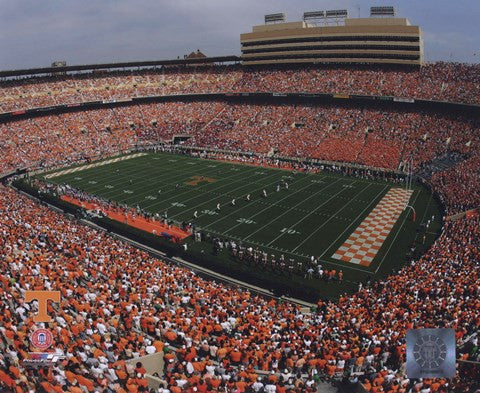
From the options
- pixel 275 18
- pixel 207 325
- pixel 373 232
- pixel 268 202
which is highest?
pixel 275 18

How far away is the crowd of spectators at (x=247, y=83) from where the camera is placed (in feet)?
183

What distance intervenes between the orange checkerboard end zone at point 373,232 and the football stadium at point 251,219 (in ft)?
0.65

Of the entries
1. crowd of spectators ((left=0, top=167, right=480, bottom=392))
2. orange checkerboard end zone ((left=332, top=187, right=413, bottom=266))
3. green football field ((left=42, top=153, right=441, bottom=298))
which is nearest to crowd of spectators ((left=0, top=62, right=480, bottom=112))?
green football field ((left=42, top=153, right=441, bottom=298))

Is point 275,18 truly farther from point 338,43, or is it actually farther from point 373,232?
point 373,232

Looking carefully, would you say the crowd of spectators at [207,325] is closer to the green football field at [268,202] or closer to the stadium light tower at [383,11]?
the green football field at [268,202]

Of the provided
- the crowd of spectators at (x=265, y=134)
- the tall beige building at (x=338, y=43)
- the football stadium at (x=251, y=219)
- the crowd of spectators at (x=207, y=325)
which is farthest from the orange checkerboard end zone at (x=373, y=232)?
the tall beige building at (x=338, y=43)

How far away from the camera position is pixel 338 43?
66.6 meters

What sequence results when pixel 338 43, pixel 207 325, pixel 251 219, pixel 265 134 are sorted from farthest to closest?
pixel 338 43 < pixel 265 134 < pixel 251 219 < pixel 207 325

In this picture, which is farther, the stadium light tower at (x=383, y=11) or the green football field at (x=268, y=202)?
the stadium light tower at (x=383, y=11)

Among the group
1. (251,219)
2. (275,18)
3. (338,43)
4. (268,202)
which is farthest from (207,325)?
(275,18)

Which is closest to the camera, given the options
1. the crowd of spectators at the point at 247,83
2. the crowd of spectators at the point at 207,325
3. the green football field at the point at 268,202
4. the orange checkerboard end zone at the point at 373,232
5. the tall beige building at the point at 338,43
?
the crowd of spectators at the point at 207,325

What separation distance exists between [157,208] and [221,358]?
2375 centimetres

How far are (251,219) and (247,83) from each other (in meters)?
45.8

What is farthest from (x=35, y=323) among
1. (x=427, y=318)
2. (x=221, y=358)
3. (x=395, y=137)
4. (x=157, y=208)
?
(x=395, y=137)
